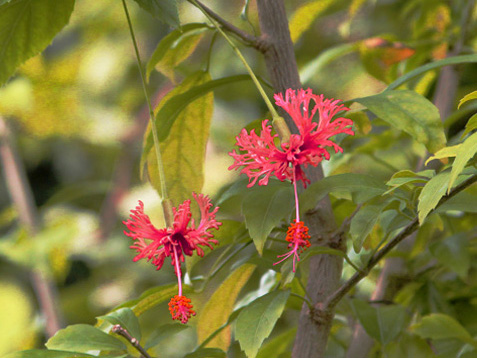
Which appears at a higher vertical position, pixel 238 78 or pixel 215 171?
pixel 238 78

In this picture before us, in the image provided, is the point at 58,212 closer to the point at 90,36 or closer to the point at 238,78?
the point at 90,36

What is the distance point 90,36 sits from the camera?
146 centimetres

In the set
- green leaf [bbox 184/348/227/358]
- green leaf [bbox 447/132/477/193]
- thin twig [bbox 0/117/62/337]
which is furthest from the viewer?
thin twig [bbox 0/117/62/337]

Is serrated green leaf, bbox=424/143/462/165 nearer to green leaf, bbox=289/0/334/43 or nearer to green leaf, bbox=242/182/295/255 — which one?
green leaf, bbox=242/182/295/255

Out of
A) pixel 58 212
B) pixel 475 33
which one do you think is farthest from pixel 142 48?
pixel 475 33

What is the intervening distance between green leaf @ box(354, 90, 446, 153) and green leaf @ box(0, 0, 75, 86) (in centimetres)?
18

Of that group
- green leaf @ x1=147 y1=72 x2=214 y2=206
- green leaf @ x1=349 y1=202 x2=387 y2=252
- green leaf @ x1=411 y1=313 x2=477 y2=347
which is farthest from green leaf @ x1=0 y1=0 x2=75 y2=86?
green leaf @ x1=411 y1=313 x2=477 y2=347

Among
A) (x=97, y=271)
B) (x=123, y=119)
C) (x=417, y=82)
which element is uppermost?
(x=417, y=82)

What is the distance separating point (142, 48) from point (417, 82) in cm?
116

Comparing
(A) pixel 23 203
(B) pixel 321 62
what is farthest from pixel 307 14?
(A) pixel 23 203

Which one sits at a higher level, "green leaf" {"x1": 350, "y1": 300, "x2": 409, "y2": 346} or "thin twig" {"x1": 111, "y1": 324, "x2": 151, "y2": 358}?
"thin twig" {"x1": 111, "y1": 324, "x2": 151, "y2": 358}

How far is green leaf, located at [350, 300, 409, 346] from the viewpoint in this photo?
46cm

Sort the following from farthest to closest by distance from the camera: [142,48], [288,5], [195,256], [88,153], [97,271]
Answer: [88,153] → [142,48] → [97,271] → [288,5] → [195,256]

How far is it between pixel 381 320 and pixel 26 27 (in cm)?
31
